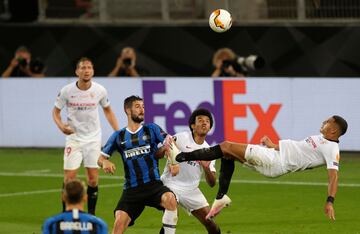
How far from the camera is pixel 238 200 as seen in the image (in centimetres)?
2061

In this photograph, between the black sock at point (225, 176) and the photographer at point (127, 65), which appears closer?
the black sock at point (225, 176)

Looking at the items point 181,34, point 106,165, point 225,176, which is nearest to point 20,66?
point 181,34

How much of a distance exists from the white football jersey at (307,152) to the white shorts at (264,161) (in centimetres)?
9

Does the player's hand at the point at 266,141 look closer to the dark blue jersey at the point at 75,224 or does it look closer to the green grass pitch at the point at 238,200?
the green grass pitch at the point at 238,200

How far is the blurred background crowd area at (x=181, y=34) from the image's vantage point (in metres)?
29.5

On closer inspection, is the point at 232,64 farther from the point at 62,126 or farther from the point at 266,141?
the point at 266,141

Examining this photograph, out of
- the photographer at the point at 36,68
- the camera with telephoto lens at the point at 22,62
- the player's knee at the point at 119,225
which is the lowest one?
the player's knee at the point at 119,225

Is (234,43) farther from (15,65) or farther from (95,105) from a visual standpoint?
(95,105)

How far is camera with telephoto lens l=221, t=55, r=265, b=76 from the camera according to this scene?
1037 inches

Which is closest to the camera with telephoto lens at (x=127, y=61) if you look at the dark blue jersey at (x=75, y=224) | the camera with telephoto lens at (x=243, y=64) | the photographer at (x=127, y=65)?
the photographer at (x=127, y=65)

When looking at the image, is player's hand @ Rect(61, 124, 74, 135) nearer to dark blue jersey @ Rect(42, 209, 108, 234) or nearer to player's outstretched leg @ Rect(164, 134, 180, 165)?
player's outstretched leg @ Rect(164, 134, 180, 165)

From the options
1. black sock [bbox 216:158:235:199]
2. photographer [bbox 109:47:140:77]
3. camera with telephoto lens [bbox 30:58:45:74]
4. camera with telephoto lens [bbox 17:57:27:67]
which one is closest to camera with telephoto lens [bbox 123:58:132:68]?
photographer [bbox 109:47:140:77]

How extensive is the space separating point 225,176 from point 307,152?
1171mm

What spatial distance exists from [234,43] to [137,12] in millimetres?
2830
